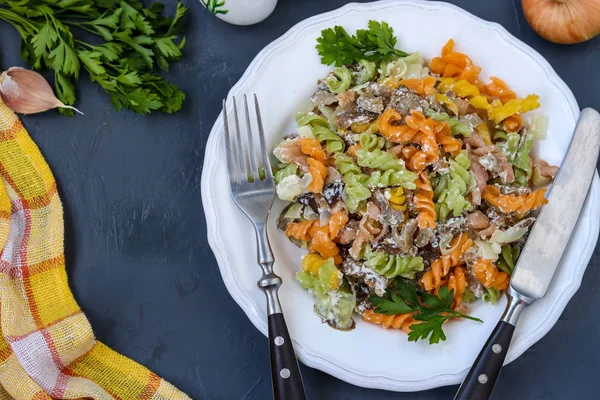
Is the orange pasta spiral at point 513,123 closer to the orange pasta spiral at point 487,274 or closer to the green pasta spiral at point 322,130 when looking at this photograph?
the orange pasta spiral at point 487,274

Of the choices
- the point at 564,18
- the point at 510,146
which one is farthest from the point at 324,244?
the point at 564,18

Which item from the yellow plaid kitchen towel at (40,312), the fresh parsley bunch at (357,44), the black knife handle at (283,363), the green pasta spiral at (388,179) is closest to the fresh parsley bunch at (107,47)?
the yellow plaid kitchen towel at (40,312)

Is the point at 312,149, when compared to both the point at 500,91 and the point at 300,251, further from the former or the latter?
the point at 500,91

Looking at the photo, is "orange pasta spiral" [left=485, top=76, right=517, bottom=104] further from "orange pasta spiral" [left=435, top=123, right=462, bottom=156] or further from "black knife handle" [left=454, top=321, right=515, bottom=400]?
"black knife handle" [left=454, top=321, right=515, bottom=400]

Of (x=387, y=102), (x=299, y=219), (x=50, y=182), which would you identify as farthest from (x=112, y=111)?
(x=387, y=102)

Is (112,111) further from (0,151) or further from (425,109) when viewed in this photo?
(425,109)
